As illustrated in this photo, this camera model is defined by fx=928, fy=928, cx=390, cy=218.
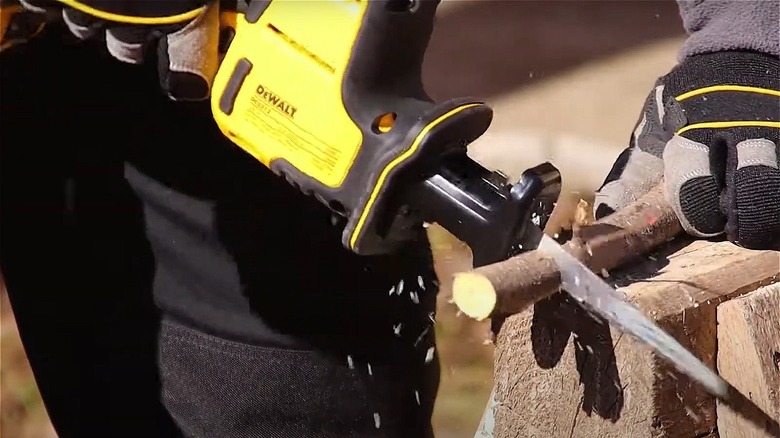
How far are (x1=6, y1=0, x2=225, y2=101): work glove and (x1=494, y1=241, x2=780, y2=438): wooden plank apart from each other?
0.36 meters

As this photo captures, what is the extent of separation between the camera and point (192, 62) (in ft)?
2.72

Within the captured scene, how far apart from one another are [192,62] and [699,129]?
0.45m

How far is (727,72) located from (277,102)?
0.40 m

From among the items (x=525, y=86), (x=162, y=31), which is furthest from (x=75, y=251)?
(x=525, y=86)

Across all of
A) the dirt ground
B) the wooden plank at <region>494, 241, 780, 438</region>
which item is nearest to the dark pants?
the wooden plank at <region>494, 241, 780, 438</region>

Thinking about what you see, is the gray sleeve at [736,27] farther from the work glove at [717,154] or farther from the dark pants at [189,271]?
the dark pants at [189,271]

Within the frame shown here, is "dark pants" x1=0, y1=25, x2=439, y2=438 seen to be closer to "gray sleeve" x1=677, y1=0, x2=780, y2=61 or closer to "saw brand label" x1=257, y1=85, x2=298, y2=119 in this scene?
Result: "saw brand label" x1=257, y1=85, x2=298, y2=119

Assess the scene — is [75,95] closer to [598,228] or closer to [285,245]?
[285,245]

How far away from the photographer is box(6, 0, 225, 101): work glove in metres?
0.80

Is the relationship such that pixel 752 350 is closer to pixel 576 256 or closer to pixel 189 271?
pixel 576 256

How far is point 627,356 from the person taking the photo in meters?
0.70

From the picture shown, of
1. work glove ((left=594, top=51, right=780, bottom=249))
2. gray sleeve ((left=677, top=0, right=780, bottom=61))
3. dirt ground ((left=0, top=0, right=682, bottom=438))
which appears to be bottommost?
dirt ground ((left=0, top=0, right=682, bottom=438))

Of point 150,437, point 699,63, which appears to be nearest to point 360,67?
point 699,63

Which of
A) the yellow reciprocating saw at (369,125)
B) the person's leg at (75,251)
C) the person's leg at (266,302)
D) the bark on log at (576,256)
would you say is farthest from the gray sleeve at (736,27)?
the person's leg at (75,251)
